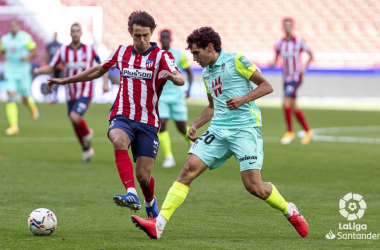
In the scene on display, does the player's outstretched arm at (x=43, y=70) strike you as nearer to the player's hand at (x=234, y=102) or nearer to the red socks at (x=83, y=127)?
the red socks at (x=83, y=127)

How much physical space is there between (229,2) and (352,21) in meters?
5.71

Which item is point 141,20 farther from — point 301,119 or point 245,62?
point 301,119

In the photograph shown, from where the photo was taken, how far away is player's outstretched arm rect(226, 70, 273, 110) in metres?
6.14

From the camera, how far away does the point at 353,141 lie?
53.1ft

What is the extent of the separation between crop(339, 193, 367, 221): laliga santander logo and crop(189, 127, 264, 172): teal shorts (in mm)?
1527

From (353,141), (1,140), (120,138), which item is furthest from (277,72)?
(120,138)

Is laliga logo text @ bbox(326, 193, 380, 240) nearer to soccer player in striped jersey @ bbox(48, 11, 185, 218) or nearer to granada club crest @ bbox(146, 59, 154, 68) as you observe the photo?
soccer player in striped jersey @ bbox(48, 11, 185, 218)

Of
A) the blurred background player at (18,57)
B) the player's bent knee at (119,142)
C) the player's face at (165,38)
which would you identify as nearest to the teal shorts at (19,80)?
the blurred background player at (18,57)

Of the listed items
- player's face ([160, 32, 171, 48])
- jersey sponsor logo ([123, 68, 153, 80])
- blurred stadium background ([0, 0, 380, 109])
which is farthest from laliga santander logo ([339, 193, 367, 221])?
blurred stadium background ([0, 0, 380, 109])

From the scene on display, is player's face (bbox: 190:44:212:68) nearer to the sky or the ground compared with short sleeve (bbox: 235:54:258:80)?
nearer to the sky

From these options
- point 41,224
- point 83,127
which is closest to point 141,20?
point 41,224

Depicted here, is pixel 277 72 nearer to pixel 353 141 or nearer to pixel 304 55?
pixel 304 55

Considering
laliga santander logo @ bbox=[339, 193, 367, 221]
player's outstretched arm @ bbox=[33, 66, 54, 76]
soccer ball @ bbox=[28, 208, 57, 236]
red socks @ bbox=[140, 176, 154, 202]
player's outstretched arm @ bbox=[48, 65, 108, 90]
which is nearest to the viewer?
soccer ball @ bbox=[28, 208, 57, 236]

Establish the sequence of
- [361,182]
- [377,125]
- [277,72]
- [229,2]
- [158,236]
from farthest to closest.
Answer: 1. [229,2]
2. [277,72]
3. [377,125]
4. [361,182]
5. [158,236]
